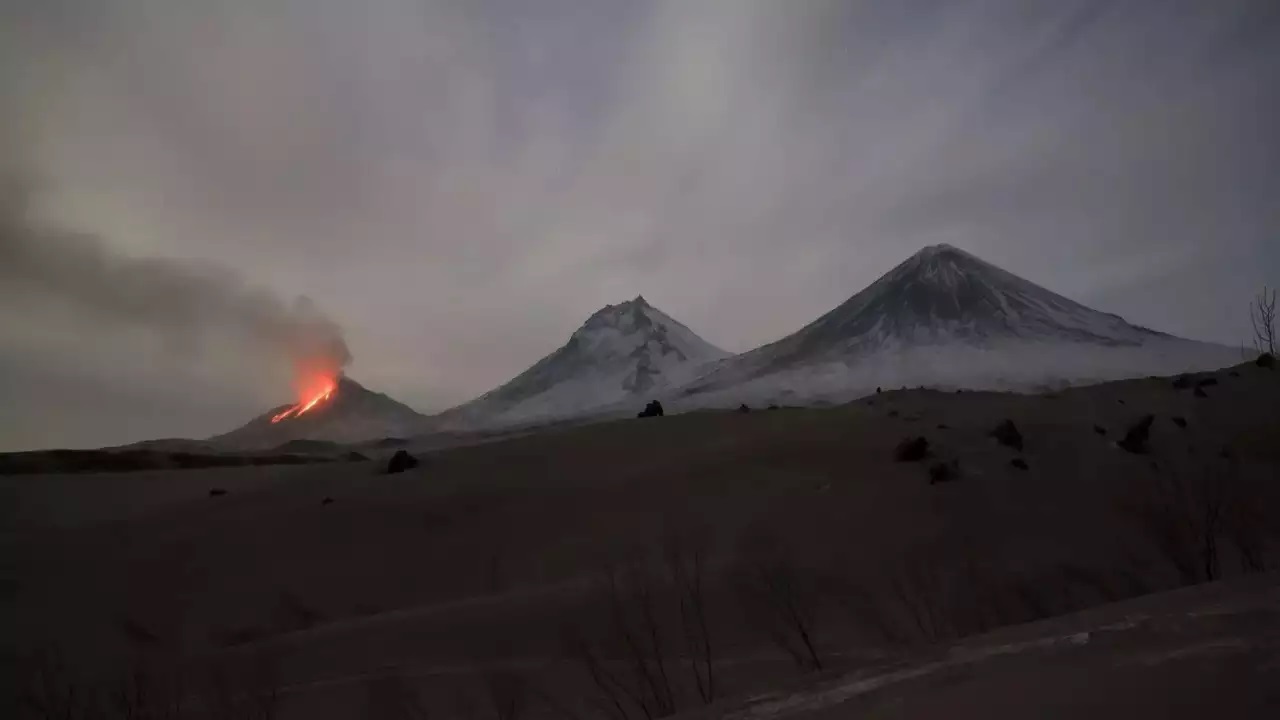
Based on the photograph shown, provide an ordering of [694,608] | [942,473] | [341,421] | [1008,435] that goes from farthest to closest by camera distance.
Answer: [341,421]
[1008,435]
[942,473]
[694,608]

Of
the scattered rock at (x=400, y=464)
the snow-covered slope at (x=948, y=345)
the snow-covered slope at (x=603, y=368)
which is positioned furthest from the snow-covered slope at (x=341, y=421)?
the scattered rock at (x=400, y=464)

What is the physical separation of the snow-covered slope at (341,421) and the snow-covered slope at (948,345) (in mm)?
60829

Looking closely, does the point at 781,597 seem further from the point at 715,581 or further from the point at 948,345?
the point at 948,345

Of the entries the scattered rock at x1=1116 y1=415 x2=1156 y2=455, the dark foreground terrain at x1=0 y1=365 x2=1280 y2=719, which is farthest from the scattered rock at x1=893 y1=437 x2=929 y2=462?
the scattered rock at x1=1116 y1=415 x2=1156 y2=455

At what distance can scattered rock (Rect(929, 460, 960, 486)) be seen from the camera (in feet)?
39.7

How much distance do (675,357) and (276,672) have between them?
130402mm

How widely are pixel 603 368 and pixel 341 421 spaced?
44839 mm

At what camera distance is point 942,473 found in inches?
479

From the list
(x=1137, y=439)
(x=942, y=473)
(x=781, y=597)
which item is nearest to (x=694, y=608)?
(x=781, y=597)

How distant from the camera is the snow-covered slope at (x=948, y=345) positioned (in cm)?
4984

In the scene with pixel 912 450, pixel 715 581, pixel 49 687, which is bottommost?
pixel 715 581

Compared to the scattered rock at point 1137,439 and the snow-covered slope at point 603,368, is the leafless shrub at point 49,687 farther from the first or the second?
the snow-covered slope at point 603,368

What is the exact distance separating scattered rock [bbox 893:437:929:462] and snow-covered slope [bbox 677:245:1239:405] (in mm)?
33621

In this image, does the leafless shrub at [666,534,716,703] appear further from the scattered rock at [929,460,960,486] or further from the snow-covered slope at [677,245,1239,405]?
the snow-covered slope at [677,245,1239,405]
